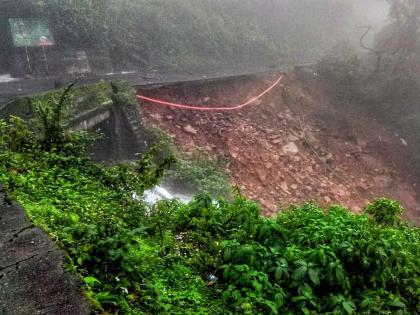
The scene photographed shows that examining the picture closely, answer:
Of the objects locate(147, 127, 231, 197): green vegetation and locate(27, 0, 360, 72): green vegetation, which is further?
locate(27, 0, 360, 72): green vegetation

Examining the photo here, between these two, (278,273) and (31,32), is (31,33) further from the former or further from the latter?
(278,273)

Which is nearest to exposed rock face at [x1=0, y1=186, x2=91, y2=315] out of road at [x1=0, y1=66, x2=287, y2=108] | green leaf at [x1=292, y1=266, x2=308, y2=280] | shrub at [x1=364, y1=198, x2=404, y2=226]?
green leaf at [x1=292, y1=266, x2=308, y2=280]

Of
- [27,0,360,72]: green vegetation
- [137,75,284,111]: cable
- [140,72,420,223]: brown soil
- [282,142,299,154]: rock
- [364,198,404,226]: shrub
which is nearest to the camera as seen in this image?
[364,198,404,226]: shrub

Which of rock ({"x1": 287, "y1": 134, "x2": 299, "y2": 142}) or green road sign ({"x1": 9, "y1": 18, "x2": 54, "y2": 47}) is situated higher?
Answer: green road sign ({"x1": 9, "y1": 18, "x2": 54, "y2": 47})

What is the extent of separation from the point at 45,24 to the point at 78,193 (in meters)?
10.7

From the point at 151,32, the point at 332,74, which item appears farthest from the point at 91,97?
the point at 332,74

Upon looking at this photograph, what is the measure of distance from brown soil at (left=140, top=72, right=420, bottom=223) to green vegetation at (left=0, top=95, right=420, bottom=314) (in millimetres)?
5186

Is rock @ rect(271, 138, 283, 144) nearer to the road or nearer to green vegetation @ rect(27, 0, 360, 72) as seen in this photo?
the road

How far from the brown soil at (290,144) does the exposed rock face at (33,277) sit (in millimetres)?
7015

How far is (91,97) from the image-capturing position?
352 inches

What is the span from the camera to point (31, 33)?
12.4 meters

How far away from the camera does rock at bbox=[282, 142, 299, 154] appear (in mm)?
12183

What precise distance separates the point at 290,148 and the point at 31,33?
29.3 feet

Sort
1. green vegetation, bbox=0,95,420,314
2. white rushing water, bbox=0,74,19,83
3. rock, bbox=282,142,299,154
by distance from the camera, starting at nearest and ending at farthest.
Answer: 1. green vegetation, bbox=0,95,420,314
2. white rushing water, bbox=0,74,19,83
3. rock, bbox=282,142,299,154
